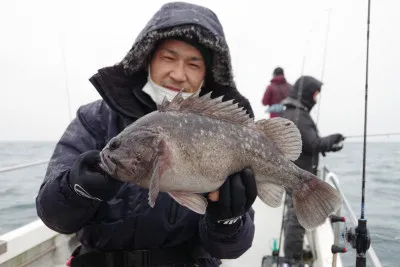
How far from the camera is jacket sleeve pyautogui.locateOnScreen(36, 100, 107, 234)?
212 cm

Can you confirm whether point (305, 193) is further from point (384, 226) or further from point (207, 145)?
point (384, 226)

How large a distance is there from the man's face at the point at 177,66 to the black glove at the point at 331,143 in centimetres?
337

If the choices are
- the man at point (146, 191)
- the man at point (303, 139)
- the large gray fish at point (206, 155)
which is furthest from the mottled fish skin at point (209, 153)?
the man at point (303, 139)

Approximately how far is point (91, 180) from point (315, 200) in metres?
1.26

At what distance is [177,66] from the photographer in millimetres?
2584

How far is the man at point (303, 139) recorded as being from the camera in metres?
5.48

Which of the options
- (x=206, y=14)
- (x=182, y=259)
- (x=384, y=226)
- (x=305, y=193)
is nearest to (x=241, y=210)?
(x=305, y=193)

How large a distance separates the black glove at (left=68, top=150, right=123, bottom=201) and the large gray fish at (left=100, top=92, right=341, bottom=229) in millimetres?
69

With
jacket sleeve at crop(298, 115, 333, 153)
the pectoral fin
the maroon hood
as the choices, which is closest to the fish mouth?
the pectoral fin

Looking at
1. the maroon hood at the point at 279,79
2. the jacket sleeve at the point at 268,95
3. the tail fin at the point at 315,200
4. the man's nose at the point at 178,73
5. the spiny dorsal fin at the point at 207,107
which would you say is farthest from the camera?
the jacket sleeve at the point at 268,95

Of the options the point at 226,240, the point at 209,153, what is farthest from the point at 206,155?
the point at 226,240

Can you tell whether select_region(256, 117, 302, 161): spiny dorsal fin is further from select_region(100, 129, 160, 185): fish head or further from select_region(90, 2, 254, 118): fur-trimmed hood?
select_region(100, 129, 160, 185): fish head

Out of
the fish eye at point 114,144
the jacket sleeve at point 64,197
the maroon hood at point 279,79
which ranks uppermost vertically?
the maroon hood at point 279,79

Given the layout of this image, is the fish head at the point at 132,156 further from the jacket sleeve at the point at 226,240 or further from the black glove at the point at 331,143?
the black glove at the point at 331,143
